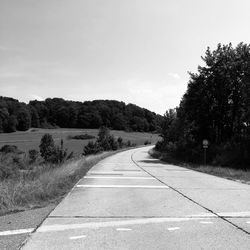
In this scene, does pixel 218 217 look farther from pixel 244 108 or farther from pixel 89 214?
pixel 244 108

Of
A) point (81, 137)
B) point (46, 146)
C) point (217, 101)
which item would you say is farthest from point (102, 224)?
point (81, 137)

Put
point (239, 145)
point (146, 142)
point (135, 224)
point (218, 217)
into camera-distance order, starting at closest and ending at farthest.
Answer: point (135, 224)
point (218, 217)
point (239, 145)
point (146, 142)

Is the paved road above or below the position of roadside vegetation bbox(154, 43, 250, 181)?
below

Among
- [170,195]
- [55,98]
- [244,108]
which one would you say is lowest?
[170,195]

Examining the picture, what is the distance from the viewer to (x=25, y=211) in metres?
10.0

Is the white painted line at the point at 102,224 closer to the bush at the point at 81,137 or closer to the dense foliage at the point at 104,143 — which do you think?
the dense foliage at the point at 104,143

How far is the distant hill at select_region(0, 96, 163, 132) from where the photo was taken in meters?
135

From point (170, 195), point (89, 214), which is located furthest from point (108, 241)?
point (170, 195)

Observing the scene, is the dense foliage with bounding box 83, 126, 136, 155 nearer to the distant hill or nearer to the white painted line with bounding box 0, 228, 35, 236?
the distant hill

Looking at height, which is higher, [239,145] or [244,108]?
[244,108]

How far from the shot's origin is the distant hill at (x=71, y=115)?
135 meters

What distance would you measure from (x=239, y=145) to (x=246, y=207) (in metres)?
32.1

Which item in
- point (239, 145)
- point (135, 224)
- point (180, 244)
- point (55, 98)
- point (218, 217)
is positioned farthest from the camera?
point (55, 98)

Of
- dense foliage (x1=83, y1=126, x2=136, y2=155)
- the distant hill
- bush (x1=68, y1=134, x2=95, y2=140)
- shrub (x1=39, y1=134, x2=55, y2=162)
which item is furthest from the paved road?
the distant hill
